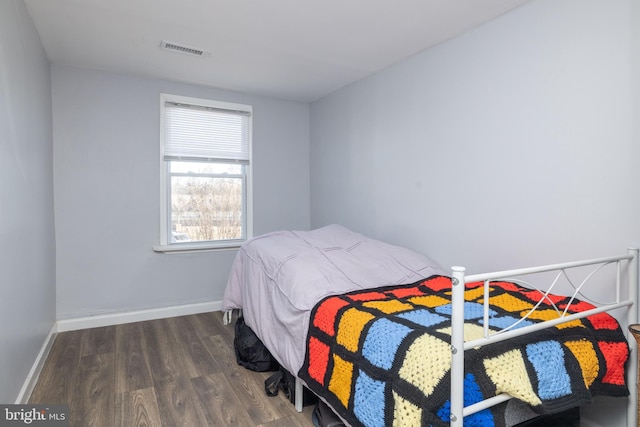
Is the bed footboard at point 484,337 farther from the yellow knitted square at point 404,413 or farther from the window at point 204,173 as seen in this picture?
the window at point 204,173

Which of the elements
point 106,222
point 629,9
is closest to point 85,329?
Result: point 106,222

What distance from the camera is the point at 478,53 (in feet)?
7.63

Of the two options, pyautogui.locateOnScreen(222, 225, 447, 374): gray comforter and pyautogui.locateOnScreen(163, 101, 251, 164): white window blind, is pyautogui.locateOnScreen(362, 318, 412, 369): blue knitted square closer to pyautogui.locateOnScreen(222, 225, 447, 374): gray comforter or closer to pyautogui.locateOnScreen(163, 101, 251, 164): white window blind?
pyautogui.locateOnScreen(222, 225, 447, 374): gray comforter

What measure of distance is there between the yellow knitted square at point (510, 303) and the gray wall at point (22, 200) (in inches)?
89.4

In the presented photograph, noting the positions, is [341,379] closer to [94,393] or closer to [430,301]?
[430,301]

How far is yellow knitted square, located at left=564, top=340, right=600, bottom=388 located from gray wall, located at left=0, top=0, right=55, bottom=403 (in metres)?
2.40

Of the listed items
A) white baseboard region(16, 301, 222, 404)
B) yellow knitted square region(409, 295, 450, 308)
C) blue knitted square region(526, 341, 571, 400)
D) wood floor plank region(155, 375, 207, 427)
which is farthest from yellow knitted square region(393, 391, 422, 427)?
white baseboard region(16, 301, 222, 404)

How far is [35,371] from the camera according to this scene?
2.30 metres

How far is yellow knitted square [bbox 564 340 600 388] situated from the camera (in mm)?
1385

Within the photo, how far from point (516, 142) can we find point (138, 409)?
2.58m

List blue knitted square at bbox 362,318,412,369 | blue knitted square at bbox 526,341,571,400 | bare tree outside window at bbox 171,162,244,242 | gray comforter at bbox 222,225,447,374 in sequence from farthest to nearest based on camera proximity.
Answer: bare tree outside window at bbox 171,162,244,242
gray comforter at bbox 222,225,447,374
blue knitted square at bbox 362,318,412,369
blue knitted square at bbox 526,341,571,400

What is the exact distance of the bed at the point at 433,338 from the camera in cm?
118

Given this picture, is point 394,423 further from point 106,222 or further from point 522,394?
point 106,222

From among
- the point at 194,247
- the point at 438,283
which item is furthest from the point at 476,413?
the point at 194,247
